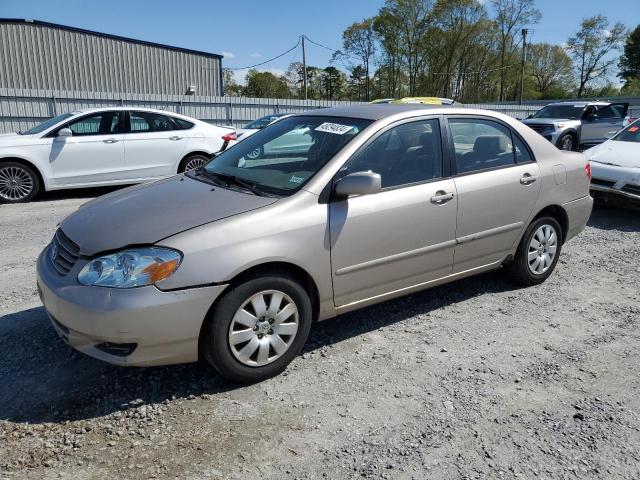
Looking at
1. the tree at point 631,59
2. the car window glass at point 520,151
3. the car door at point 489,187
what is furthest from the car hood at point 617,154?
the tree at point 631,59

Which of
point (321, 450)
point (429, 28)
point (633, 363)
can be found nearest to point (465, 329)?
point (633, 363)

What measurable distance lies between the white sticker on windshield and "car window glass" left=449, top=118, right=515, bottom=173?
34.8 inches

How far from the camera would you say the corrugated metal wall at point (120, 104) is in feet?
51.2

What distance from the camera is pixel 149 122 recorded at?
30.9 feet

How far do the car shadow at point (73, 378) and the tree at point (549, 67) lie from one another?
7048 centimetres

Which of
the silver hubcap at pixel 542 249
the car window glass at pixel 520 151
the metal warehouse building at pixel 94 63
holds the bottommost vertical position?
the silver hubcap at pixel 542 249

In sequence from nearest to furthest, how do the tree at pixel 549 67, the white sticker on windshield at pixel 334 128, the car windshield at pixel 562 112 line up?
the white sticker on windshield at pixel 334 128 < the car windshield at pixel 562 112 < the tree at pixel 549 67

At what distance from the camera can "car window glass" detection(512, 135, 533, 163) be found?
4498 millimetres

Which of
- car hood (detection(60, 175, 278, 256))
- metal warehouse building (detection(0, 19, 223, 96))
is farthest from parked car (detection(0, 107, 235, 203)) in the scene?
metal warehouse building (detection(0, 19, 223, 96))

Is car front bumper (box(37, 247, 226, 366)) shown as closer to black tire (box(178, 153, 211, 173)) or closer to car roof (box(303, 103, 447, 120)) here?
car roof (box(303, 103, 447, 120))

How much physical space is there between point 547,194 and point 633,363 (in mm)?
1641

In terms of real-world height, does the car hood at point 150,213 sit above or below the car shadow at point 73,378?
above

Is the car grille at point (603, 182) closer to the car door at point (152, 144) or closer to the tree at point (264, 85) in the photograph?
the car door at point (152, 144)

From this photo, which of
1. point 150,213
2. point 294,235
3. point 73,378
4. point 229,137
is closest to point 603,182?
point 294,235
